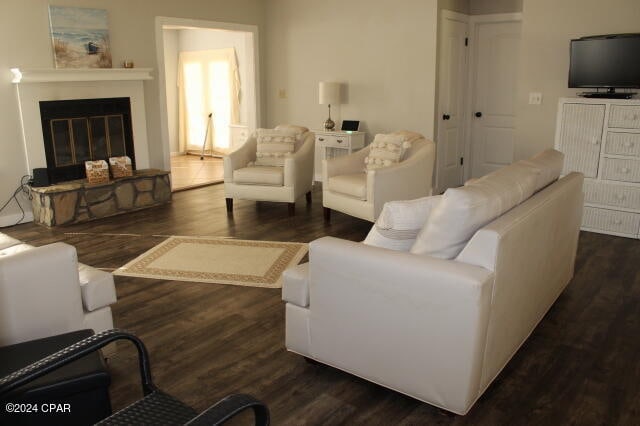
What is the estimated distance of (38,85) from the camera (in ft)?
17.7

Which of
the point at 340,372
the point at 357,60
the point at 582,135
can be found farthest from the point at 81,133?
the point at 582,135

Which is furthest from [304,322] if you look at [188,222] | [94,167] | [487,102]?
[487,102]

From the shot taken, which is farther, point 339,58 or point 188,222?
point 339,58

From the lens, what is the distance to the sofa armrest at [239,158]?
5.88 metres

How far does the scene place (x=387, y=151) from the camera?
209 inches

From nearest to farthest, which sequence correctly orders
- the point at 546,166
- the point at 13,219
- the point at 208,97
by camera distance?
the point at 546,166 → the point at 13,219 → the point at 208,97

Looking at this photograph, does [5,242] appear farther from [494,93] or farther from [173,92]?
[173,92]

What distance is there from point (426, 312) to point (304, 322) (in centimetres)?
68

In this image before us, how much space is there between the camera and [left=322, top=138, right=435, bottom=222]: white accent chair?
4945 mm

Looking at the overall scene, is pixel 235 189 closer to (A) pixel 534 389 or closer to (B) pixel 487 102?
(B) pixel 487 102

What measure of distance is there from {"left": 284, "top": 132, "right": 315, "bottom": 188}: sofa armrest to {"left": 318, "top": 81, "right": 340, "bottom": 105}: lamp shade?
0.93 metres

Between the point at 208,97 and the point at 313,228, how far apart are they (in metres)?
5.41

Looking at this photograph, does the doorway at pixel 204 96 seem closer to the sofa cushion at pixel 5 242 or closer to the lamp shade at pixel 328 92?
the lamp shade at pixel 328 92

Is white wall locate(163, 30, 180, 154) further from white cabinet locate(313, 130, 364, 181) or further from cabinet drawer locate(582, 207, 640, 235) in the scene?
cabinet drawer locate(582, 207, 640, 235)
